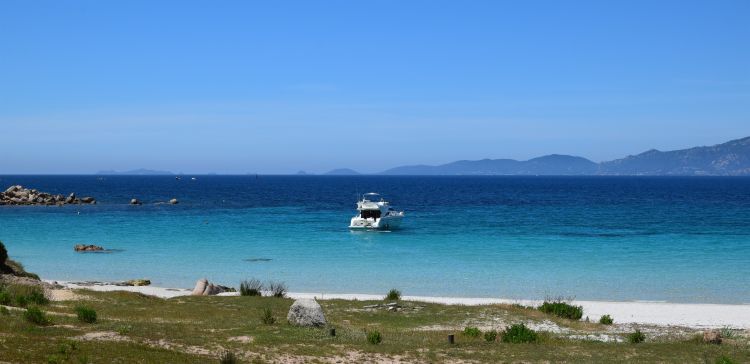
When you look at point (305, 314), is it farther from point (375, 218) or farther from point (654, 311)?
point (375, 218)

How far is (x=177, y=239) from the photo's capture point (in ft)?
209

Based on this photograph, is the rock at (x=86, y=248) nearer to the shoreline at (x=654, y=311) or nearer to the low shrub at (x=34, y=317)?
the shoreline at (x=654, y=311)

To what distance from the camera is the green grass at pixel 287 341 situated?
17.7 meters

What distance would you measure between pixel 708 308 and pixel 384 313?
1637 centimetres

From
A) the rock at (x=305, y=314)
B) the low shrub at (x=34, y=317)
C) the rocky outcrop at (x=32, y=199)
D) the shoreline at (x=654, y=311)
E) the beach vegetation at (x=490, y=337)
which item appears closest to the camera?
the low shrub at (x=34, y=317)

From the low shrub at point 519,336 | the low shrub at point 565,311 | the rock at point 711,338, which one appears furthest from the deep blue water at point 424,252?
the low shrub at point 519,336

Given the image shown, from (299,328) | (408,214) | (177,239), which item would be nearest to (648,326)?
(299,328)

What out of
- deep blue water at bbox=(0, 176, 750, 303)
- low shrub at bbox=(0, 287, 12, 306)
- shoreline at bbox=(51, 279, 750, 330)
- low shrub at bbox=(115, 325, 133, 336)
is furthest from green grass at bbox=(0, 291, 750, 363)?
deep blue water at bbox=(0, 176, 750, 303)

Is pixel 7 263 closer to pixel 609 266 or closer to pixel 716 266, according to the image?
pixel 609 266

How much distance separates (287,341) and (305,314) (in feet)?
9.11

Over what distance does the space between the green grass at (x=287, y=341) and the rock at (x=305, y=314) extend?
1.14 ft

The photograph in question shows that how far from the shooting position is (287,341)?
20766mm

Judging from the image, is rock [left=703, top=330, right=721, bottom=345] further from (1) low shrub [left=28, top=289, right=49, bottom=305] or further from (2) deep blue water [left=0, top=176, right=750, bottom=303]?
(1) low shrub [left=28, top=289, right=49, bottom=305]

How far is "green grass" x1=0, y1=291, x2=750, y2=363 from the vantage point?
17.7 m
